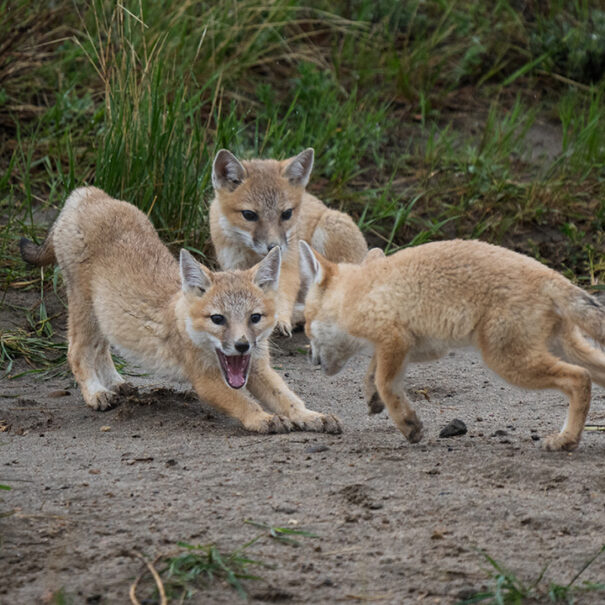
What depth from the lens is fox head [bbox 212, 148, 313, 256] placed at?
7345 millimetres

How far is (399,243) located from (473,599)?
18.4 ft

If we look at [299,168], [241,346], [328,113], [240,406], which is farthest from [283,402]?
[328,113]

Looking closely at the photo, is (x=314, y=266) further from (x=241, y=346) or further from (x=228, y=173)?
(x=228, y=173)

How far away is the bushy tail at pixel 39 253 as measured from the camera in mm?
6533

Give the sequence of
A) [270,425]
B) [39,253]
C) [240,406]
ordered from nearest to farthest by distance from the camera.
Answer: [270,425] < [240,406] < [39,253]

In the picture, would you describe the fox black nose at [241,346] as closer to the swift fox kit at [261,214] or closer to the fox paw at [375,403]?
the fox paw at [375,403]

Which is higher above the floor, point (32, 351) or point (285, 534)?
point (285, 534)

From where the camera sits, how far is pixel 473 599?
3086 mm

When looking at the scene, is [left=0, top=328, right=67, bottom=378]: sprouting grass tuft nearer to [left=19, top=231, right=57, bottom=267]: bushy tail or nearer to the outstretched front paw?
[left=19, top=231, right=57, bottom=267]: bushy tail

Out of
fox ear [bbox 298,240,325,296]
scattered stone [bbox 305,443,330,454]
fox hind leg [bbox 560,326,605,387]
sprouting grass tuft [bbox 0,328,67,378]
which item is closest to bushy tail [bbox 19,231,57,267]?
sprouting grass tuft [bbox 0,328,67,378]

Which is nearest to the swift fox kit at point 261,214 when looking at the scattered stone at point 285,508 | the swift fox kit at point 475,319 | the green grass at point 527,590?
the swift fox kit at point 475,319

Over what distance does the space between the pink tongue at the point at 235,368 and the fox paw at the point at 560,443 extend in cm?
169

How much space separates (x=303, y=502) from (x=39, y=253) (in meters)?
3.34

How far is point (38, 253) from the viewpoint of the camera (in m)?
6.58
